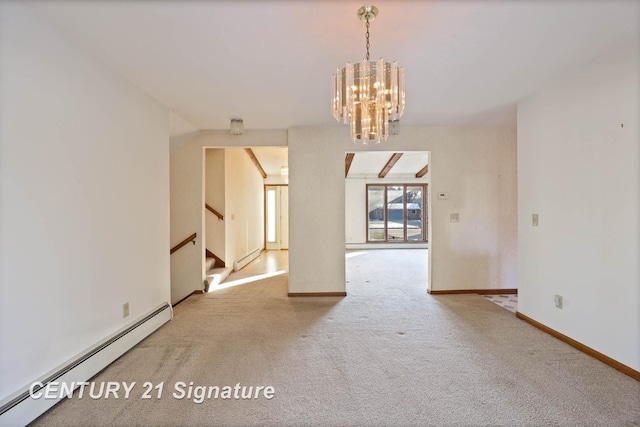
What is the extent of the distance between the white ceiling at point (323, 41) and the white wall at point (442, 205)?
105cm

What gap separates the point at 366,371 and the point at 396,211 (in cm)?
751

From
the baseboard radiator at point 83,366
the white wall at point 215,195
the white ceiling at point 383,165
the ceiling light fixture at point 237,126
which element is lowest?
the baseboard radiator at point 83,366

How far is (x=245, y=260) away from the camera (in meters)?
6.09

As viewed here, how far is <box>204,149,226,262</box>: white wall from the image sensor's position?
494 centimetres

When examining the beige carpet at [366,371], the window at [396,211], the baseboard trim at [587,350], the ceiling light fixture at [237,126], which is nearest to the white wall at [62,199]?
the beige carpet at [366,371]

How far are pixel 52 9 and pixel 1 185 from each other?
1055mm

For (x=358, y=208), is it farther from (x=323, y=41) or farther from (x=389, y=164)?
(x=323, y=41)

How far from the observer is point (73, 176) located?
1.91m

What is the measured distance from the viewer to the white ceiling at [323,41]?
5.34 feet

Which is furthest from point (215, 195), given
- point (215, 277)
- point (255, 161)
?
point (255, 161)

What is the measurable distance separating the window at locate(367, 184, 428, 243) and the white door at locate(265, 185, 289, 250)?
2690 mm

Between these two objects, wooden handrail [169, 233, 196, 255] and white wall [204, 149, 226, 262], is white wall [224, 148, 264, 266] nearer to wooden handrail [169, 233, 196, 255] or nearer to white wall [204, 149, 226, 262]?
white wall [204, 149, 226, 262]

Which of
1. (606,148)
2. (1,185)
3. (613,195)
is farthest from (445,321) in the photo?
(1,185)

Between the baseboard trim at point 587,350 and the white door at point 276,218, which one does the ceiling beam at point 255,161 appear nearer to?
the white door at point 276,218
